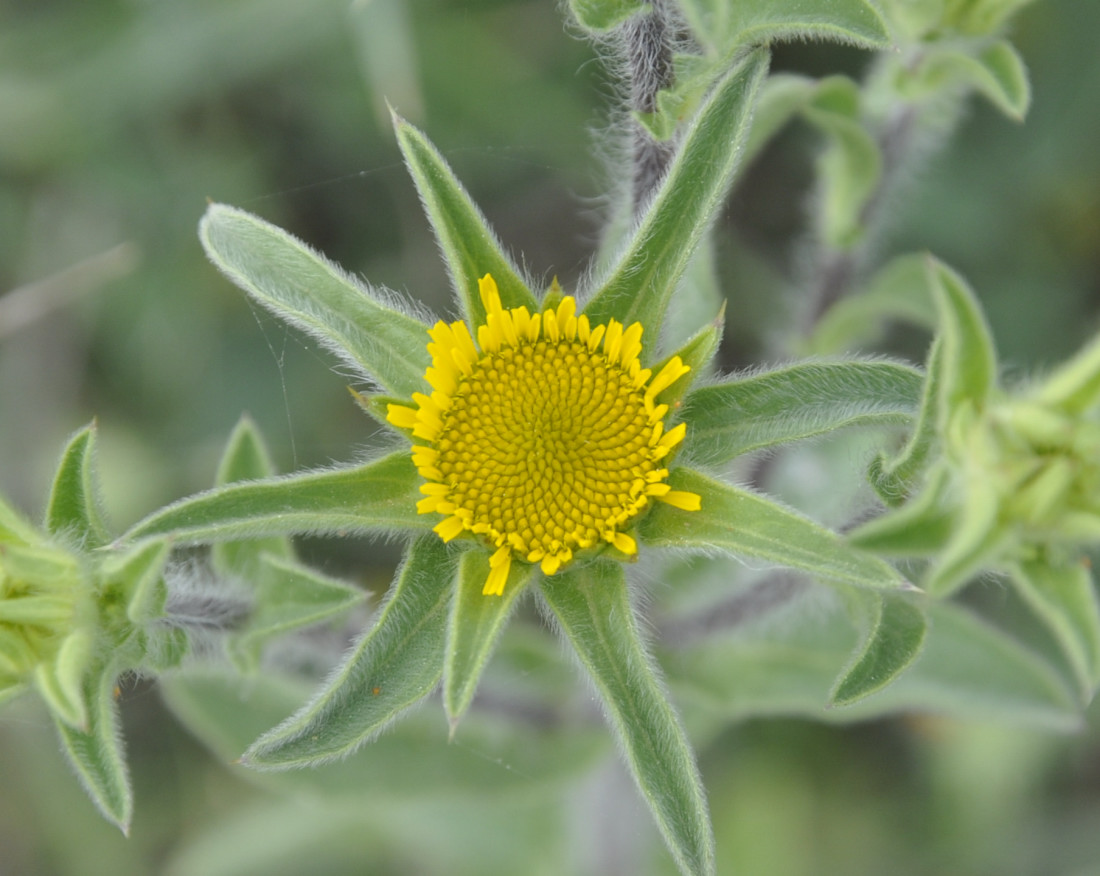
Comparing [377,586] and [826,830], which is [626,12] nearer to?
[377,586]

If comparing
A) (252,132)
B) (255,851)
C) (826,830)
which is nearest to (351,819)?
(255,851)

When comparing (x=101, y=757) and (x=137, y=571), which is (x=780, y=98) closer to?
(x=137, y=571)

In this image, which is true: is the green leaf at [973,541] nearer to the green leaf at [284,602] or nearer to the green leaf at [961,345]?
the green leaf at [961,345]

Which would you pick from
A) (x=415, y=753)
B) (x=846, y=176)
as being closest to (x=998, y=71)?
(x=846, y=176)

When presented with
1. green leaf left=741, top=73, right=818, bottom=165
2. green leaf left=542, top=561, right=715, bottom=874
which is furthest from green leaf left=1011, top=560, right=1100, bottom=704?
green leaf left=741, top=73, right=818, bottom=165

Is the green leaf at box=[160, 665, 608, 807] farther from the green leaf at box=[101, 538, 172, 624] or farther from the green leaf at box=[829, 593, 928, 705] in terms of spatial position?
the green leaf at box=[829, 593, 928, 705]
